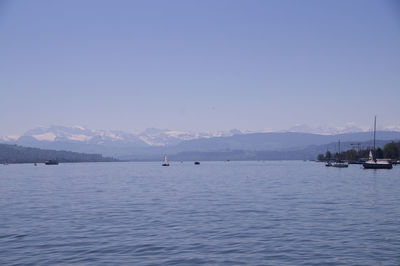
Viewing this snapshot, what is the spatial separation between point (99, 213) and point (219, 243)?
2010 centimetres

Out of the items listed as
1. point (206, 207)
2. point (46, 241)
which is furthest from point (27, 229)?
point (206, 207)

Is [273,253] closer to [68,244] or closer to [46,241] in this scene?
[68,244]

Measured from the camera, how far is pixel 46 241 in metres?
30.7

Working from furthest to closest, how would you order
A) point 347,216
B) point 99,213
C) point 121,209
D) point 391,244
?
point 121,209 < point 99,213 < point 347,216 < point 391,244

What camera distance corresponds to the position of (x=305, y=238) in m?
30.4

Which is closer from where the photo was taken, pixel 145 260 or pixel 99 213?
pixel 145 260

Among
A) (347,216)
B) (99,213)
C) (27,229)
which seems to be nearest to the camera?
(27,229)

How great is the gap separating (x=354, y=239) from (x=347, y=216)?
1157cm

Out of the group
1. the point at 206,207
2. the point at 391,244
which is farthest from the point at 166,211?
the point at 391,244

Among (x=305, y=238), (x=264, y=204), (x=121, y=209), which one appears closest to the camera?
(x=305, y=238)

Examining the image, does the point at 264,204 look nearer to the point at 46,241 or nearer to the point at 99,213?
the point at 99,213

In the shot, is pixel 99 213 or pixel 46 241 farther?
pixel 99 213

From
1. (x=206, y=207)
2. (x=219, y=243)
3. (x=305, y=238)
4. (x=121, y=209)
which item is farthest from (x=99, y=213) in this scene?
(x=305, y=238)

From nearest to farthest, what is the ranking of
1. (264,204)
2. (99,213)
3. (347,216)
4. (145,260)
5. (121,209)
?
(145,260) → (347,216) → (99,213) → (121,209) → (264,204)
